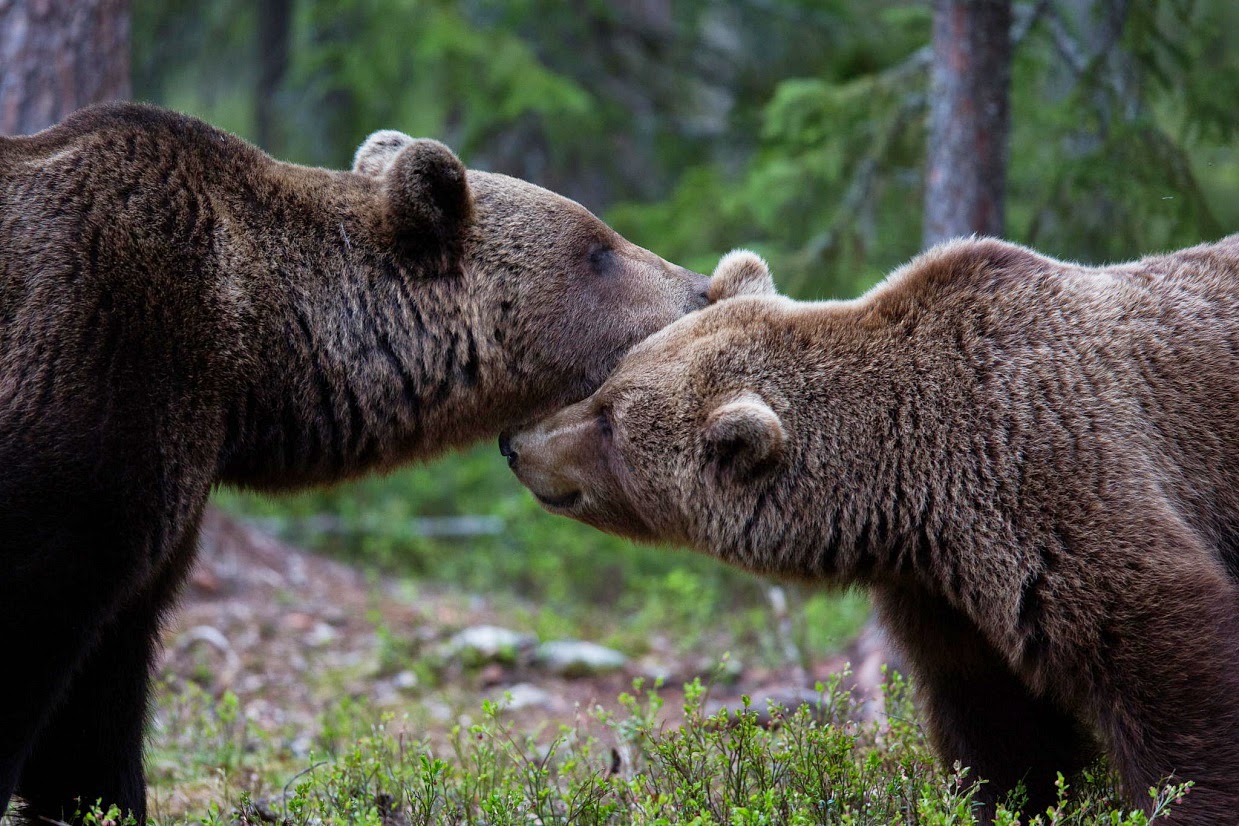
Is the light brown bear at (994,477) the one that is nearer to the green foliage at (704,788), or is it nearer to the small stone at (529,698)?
the green foliage at (704,788)

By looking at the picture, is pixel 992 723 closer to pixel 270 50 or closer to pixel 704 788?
pixel 704 788

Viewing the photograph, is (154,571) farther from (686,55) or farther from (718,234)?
(686,55)

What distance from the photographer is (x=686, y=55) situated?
14.1m

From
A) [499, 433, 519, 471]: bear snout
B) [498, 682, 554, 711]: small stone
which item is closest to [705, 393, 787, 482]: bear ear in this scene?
[499, 433, 519, 471]: bear snout

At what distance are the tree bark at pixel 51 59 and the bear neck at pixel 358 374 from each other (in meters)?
3.64

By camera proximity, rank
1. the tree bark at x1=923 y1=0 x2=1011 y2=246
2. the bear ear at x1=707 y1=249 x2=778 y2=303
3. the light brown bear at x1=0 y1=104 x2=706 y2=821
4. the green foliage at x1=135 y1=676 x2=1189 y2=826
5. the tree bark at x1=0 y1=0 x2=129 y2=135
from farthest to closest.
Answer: the tree bark at x1=0 y1=0 x2=129 y2=135 → the tree bark at x1=923 y1=0 x2=1011 y2=246 → the bear ear at x1=707 y1=249 x2=778 y2=303 → the green foliage at x1=135 y1=676 x2=1189 y2=826 → the light brown bear at x1=0 y1=104 x2=706 y2=821

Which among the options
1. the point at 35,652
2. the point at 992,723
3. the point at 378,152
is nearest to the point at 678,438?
the point at 992,723

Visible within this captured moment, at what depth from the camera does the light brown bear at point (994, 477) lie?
3697mm

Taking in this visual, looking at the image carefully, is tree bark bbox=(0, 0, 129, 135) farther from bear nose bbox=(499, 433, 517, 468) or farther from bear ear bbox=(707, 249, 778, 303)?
bear ear bbox=(707, 249, 778, 303)

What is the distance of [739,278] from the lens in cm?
506

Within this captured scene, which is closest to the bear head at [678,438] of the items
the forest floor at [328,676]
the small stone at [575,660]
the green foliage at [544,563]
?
the forest floor at [328,676]

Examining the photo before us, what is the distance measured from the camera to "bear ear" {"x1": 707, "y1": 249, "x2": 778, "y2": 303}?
505 cm

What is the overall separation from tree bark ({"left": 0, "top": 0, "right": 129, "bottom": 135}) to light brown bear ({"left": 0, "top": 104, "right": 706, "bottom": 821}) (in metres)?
3.13

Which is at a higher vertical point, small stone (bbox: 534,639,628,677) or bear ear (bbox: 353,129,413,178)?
bear ear (bbox: 353,129,413,178)
